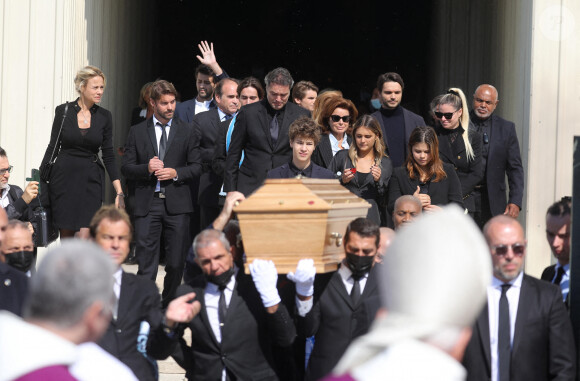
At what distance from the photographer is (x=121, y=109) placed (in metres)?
11.6

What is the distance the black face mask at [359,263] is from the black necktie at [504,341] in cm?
83

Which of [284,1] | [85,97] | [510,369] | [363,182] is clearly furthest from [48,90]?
[284,1]

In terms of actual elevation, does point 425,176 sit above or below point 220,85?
below

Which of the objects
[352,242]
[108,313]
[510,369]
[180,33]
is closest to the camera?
Result: [108,313]

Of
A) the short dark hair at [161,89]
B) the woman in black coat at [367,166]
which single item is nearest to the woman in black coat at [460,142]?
the woman in black coat at [367,166]

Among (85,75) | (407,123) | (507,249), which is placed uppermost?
(85,75)

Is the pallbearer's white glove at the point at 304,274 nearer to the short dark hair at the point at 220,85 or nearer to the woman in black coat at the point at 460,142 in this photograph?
the woman in black coat at the point at 460,142

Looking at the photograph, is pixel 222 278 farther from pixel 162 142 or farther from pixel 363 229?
pixel 162 142

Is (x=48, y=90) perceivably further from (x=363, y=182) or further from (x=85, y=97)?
(x=363, y=182)

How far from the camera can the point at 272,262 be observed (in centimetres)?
521

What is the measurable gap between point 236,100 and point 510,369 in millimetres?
4572

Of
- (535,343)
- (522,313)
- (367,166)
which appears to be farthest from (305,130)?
(535,343)

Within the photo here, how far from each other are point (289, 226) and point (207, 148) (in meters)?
3.67

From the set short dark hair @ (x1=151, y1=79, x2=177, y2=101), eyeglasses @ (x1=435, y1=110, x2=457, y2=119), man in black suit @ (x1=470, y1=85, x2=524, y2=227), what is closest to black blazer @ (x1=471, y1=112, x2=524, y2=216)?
man in black suit @ (x1=470, y1=85, x2=524, y2=227)
